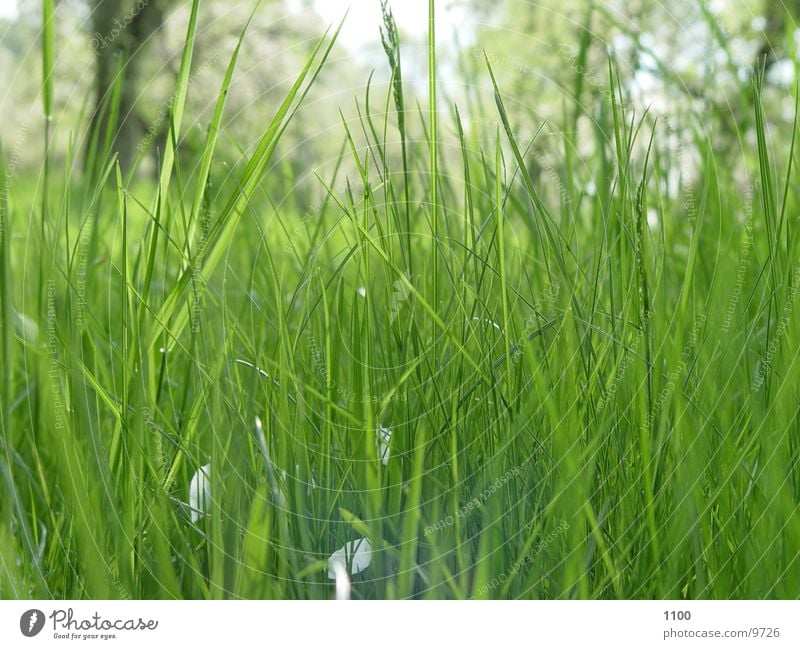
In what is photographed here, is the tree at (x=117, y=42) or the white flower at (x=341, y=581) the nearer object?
the white flower at (x=341, y=581)

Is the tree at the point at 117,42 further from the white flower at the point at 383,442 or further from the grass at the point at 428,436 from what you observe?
the white flower at the point at 383,442

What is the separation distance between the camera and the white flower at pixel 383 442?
19.2 inches

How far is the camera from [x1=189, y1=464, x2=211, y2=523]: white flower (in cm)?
48

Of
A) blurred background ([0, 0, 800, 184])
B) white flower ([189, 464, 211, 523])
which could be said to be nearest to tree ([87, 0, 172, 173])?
blurred background ([0, 0, 800, 184])

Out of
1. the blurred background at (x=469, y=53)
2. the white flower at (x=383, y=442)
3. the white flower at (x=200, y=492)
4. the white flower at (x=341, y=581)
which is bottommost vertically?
the white flower at (x=341, y=581)

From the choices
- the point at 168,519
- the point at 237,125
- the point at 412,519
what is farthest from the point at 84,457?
the point at 237,125

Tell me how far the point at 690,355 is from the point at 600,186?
221 mm

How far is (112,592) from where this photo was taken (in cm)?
47

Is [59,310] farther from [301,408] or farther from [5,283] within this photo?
[301,408]
